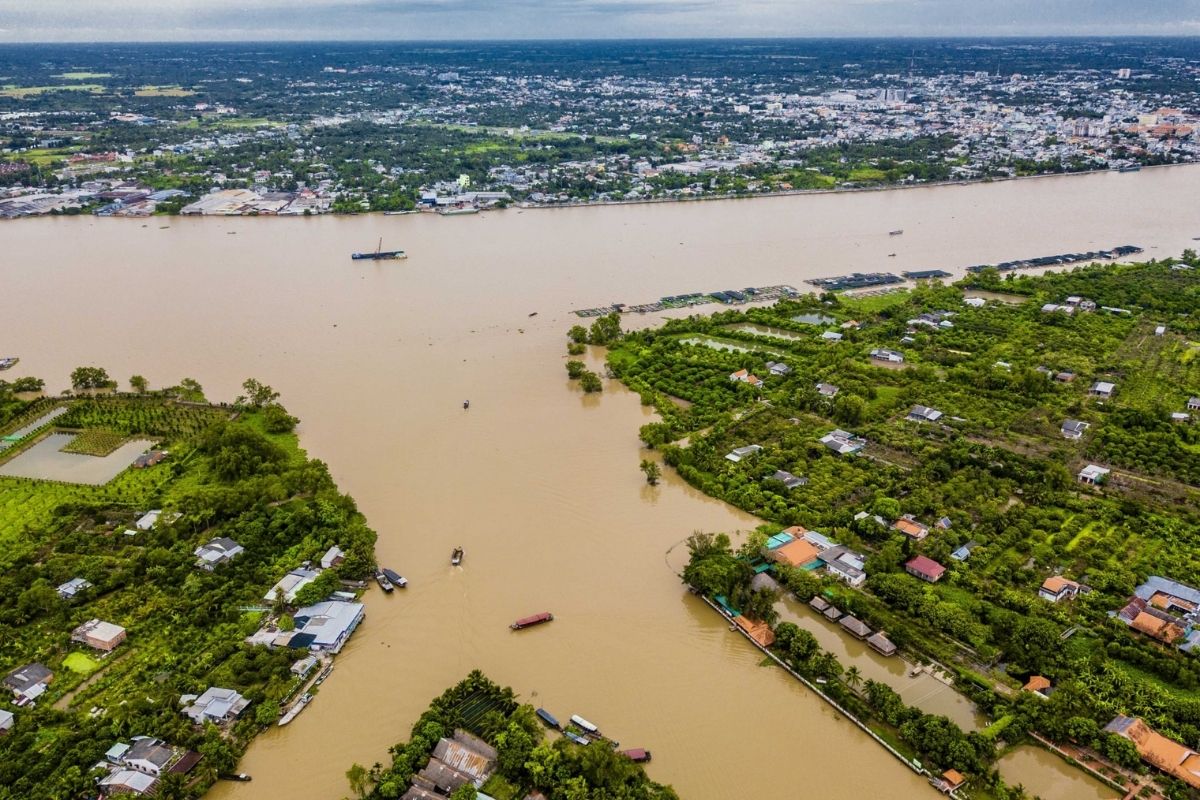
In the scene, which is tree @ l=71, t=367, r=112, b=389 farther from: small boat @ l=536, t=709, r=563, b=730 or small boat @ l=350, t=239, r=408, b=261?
small boat @ l=536, t=709, r=563, b=730

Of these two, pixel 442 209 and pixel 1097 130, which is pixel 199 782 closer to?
pixel 442 209

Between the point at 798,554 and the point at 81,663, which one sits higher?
the point at 798,554

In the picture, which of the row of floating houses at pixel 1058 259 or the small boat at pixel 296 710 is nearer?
the small boat at pixel 296 710

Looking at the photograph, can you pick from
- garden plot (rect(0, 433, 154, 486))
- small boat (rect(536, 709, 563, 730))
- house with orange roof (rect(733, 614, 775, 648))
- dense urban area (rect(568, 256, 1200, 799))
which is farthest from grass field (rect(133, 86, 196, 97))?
small boat (rect(536, 709, 563, 730))

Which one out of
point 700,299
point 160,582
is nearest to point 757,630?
point 160,582

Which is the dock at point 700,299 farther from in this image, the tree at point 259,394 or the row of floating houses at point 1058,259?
the tree at point 259,394

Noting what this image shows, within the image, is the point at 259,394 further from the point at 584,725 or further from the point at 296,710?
the point at 584,725

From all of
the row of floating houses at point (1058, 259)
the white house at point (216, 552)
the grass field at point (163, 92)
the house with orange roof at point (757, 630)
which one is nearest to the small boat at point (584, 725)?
the house with orange roof at point (757, 630)
